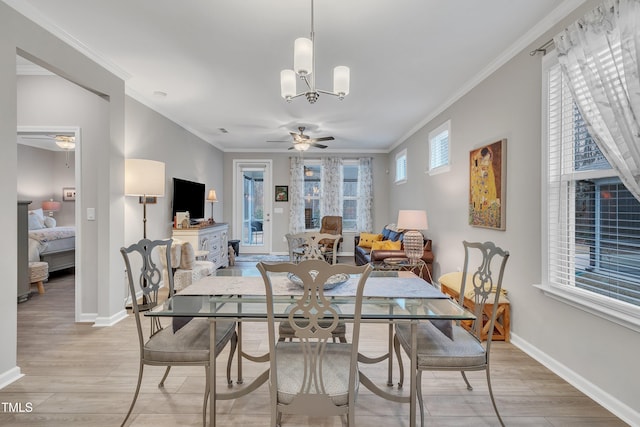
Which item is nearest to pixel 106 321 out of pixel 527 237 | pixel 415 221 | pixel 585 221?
pixel 415 221

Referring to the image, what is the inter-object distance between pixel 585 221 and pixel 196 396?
9.73 feet

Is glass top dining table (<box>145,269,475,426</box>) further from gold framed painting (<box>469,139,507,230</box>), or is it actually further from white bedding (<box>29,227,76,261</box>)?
white bedding (<box>29,227,76,261</box>)

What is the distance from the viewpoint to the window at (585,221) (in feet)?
5.80

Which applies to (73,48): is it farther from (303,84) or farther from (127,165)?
(303,84)

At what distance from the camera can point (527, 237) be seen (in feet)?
8.26

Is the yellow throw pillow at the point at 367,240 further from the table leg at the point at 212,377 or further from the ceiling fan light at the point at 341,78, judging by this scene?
the table leg at the point at 212,377

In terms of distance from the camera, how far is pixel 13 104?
2.11 metres

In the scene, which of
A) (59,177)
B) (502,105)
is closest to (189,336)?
(502,105)

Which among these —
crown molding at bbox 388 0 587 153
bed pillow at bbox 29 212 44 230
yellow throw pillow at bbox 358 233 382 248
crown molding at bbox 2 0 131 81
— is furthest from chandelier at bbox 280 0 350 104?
bed pillow at bbox 29 212 44 230

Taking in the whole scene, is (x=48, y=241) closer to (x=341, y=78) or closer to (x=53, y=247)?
(x=53, y=247)

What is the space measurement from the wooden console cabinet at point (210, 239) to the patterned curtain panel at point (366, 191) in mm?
3408

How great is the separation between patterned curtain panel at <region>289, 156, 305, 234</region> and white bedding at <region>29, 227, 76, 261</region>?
14.3 feet

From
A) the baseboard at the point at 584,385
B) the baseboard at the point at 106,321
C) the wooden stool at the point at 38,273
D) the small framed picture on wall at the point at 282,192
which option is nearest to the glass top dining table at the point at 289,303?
the baseboard at the point at 584,385

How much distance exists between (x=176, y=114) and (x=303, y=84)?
2.33 m
